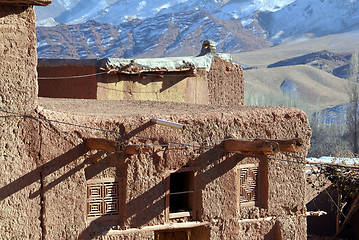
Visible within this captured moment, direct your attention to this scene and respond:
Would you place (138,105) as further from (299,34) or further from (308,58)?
(299,34)

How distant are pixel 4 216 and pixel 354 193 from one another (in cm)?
890

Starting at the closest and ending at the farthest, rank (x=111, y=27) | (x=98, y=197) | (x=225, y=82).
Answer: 1. (x=98, y=197)
2. (x=225, y=82)
3. (x=111, y=27)

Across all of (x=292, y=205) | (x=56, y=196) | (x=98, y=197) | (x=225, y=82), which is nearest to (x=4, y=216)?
(x=56, y=196)

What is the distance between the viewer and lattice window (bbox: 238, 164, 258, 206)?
28.8ft

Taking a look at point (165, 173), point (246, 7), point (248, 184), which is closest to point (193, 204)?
point (165, 173)

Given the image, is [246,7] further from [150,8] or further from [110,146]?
[110,146]

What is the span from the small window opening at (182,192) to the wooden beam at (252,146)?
2.27 feet

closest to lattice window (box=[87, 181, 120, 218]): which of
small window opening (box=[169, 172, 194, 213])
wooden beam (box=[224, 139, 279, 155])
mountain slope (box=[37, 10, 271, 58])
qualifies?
small window opening (box=[169, 172, 194, 213])

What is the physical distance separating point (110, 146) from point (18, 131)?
1.09m

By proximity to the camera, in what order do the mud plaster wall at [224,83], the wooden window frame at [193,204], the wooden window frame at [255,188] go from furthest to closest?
the mud plaster wall at [224,83], the wooden window frame at [255,188], the wooden window frame at [193,204]

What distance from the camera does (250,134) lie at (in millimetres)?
8703

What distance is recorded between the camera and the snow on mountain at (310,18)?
98.5m

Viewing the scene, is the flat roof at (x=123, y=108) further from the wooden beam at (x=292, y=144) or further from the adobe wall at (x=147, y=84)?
the adobe wall at (x=147, y=84)

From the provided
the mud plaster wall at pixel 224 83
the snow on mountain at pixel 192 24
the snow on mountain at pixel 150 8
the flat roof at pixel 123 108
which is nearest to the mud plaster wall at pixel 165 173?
the flat roof at pixel 123 108
